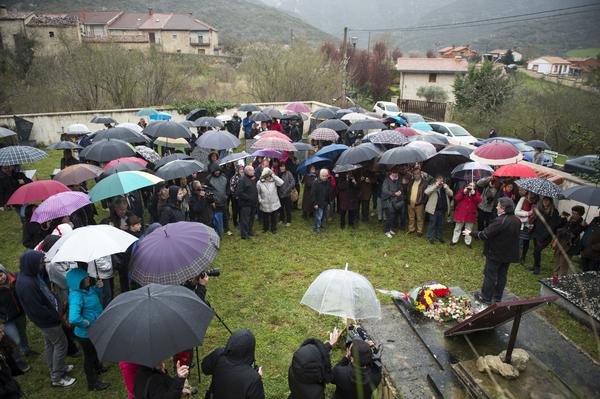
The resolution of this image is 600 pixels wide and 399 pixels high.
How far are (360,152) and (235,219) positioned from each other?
3.60m

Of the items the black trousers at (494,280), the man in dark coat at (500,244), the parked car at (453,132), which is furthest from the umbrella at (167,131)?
the parked car at (453,132)

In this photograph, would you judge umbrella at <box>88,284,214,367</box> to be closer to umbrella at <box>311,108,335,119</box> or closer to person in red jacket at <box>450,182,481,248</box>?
person in red jacket at <box>450,182,481,248</box>

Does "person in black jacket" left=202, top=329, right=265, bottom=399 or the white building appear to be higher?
the white building

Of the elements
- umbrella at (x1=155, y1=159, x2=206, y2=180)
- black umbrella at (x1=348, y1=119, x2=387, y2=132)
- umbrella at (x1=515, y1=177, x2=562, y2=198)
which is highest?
black umbrella at (x1=348, y1=119, x2=387, y2=132)

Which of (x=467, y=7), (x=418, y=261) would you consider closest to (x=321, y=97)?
(x=418, y=261)

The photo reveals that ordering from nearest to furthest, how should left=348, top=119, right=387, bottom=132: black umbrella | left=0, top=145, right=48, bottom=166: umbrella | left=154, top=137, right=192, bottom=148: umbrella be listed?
left=0, top=145, right=48, bottom=166: umbrella → left=154, top=137, right=192, bottom=148: umbrella → left=348, top=119, right=387, bottom=132: black umbrella

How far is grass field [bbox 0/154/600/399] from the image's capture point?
5285 mm

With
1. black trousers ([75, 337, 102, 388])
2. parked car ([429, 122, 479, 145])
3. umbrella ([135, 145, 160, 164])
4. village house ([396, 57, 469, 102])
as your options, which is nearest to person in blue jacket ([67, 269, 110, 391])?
black trousers ([75, 337, 102, 388])

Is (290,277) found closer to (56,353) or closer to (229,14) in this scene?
(56,353)

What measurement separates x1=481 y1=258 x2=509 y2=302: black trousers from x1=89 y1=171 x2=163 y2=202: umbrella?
224 inches

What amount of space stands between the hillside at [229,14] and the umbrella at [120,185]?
80036mm

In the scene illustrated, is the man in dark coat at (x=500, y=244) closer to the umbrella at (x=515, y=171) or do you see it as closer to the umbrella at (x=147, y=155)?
the umbrella at (x=515, y=171)

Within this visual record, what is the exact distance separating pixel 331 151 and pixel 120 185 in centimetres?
503

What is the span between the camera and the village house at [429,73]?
43156mm
